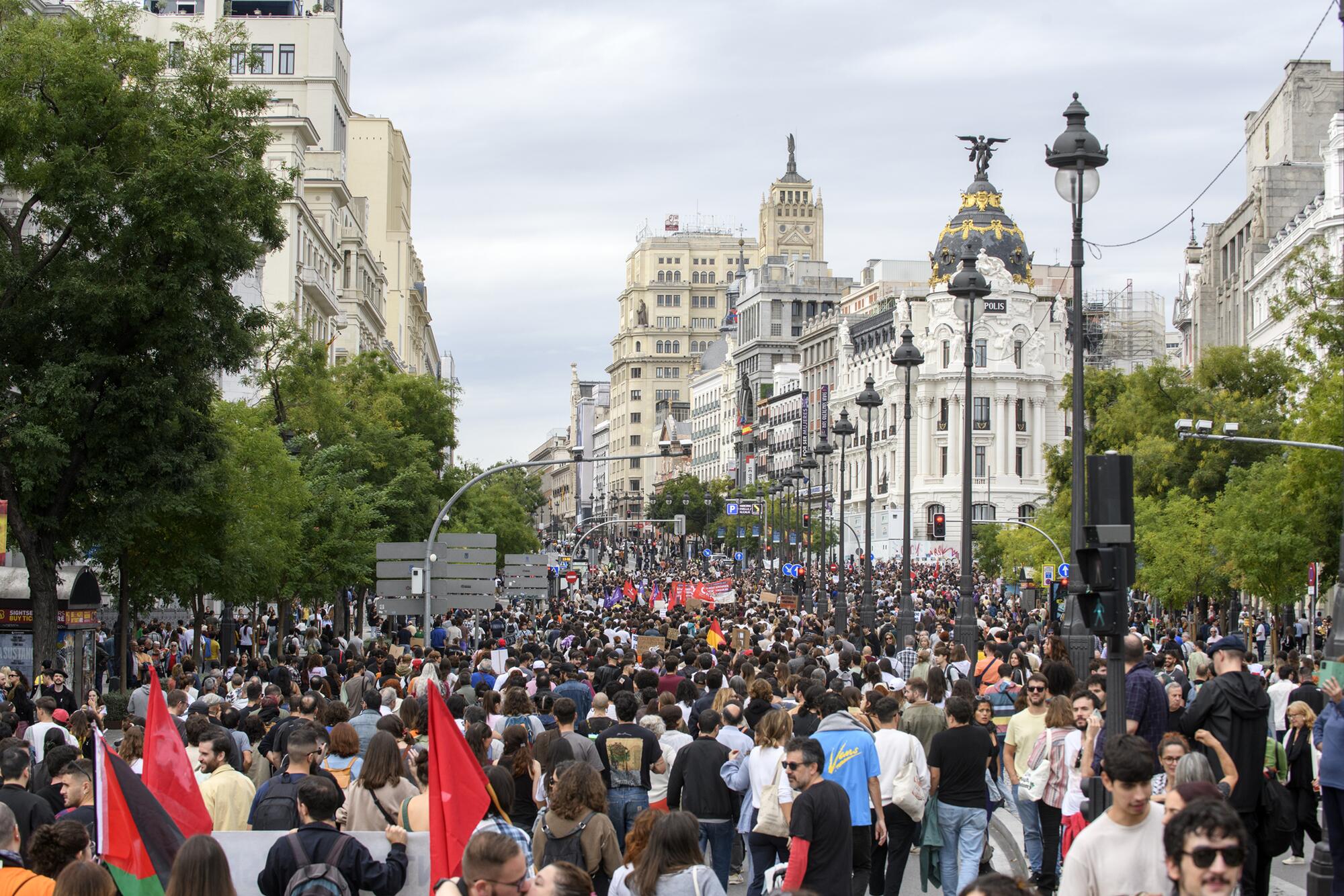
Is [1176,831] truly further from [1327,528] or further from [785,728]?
[1327,528]

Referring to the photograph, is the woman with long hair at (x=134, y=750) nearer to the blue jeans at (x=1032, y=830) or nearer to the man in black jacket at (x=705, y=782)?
the man in black jacket at (x=705, y=782)

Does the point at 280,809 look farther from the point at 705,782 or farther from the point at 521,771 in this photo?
the point at 705,782

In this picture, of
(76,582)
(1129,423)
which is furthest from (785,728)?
(1129,423)

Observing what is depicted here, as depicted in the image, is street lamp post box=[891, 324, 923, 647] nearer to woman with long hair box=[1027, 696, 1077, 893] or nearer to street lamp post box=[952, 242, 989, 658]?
street lamp post box=[952, 242, 989, 658]

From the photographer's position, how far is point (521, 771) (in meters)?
11.3

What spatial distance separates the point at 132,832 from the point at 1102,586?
235 inches

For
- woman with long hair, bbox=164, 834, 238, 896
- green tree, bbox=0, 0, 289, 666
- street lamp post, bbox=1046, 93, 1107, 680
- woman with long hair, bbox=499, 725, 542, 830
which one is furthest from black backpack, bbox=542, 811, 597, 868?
green tree, bbox=0, 0, 289, 666

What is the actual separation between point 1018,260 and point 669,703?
377 feet

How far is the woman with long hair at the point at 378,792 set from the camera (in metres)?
9.64

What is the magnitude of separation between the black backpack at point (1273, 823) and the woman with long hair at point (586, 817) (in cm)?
437

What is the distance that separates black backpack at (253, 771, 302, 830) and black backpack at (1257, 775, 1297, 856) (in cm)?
594

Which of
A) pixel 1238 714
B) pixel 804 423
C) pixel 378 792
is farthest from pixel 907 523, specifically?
pixel 804 423

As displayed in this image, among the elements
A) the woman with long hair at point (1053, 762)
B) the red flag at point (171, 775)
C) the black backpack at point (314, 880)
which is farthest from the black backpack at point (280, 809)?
the woman with long hair at point (1053, 762)

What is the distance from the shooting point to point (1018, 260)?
124500 mm
